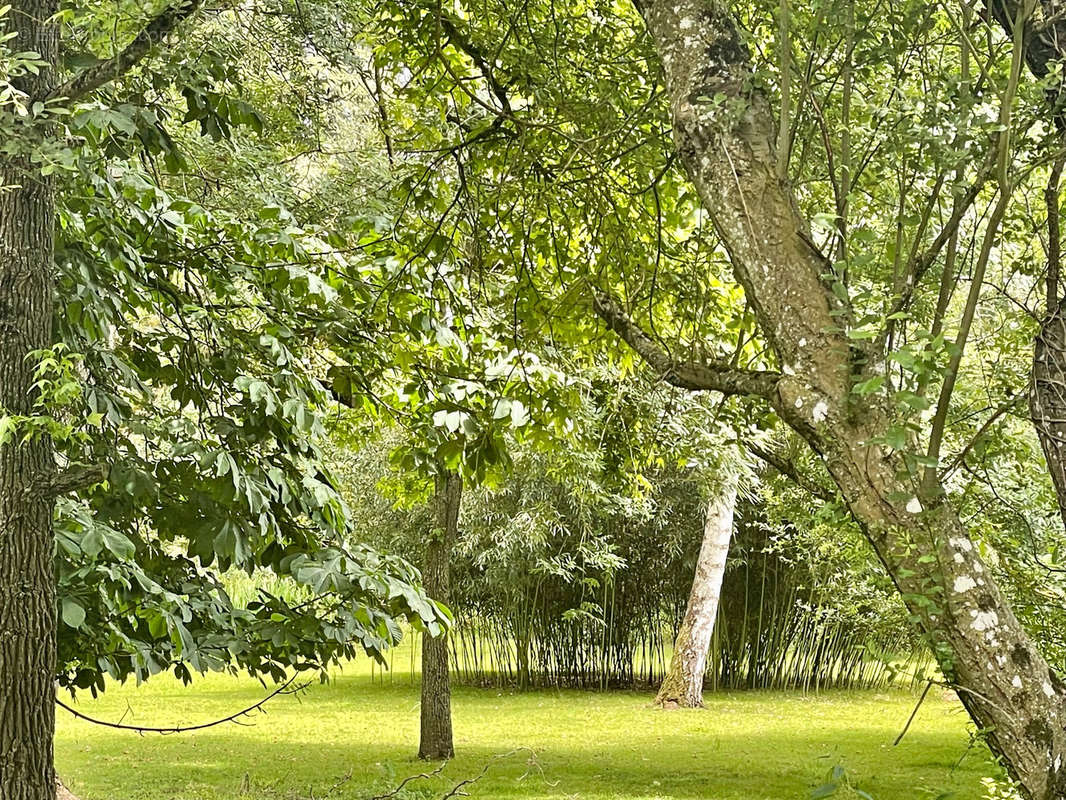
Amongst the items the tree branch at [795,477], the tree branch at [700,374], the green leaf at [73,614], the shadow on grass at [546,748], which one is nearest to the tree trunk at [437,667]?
the shadow on grass at [546,748]

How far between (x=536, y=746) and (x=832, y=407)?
9.68 metres

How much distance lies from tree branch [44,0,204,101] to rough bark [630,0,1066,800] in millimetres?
1222

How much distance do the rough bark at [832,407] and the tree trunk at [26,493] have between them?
5.79 ft

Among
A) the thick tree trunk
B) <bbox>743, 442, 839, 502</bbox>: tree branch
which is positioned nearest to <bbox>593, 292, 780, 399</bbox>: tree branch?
<bbox>743, 442, 839, 502</bbox>: tree branch

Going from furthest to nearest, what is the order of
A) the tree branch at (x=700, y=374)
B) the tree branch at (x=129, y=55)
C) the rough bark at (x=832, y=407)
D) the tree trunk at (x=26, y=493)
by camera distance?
the tree trunk at (x=26, y=493) < the tree branch at (x=129, y=55) < the tree branch at (x=700, y=374) < the rough bark at (x=832, y=407)

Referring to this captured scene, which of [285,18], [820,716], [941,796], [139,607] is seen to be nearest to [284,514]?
[139,607]

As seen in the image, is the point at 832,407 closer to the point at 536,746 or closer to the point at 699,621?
the point at 536,746

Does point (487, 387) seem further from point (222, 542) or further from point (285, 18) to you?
point (285, 18)

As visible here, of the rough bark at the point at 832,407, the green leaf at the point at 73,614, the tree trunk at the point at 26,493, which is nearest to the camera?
the rough bark at the point at 832,407

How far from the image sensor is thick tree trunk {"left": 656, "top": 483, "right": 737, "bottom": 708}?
14.0 meters

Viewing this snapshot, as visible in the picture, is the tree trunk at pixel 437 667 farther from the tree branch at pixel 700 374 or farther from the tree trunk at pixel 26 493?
the tree branch at pixel 700 374

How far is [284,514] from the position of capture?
3.88 m

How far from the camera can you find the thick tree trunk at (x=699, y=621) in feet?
46.0

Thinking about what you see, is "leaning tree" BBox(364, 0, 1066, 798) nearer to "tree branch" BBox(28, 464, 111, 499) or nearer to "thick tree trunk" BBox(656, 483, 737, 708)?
"tree branch" BBox(28, 464, 111, 499)
